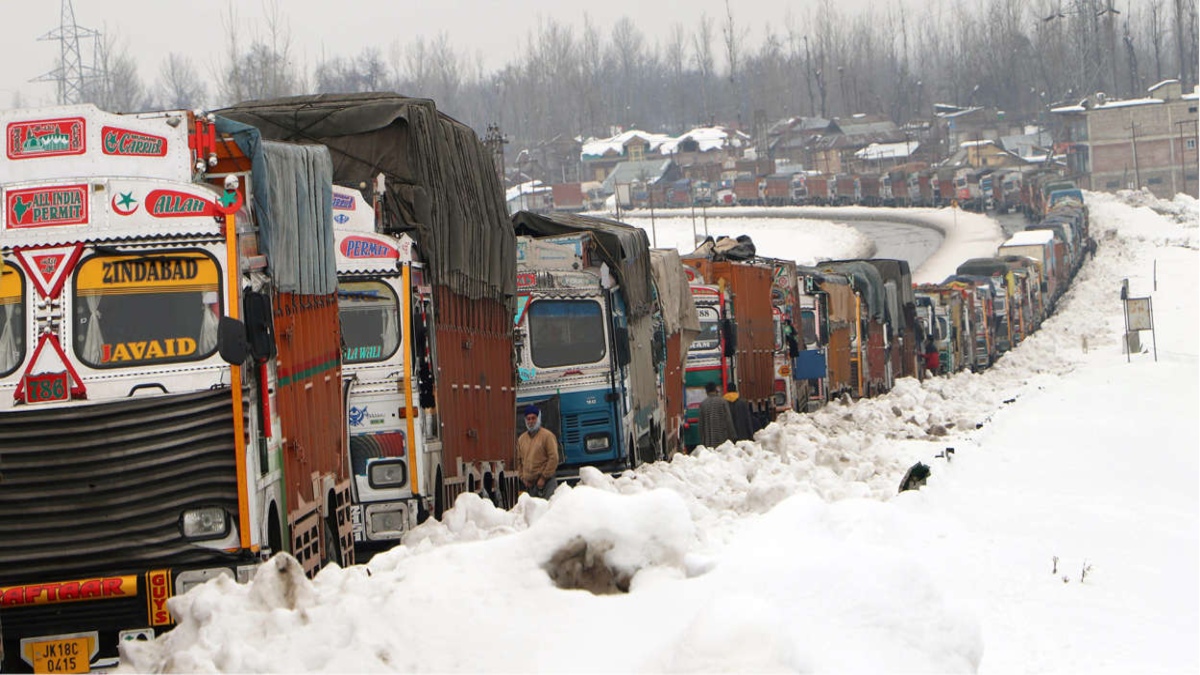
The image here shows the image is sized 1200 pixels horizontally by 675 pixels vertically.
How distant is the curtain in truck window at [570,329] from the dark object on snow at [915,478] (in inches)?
162

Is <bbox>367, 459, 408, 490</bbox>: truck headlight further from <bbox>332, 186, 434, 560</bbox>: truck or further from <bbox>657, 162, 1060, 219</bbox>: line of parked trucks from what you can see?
<bbox>657, 162, 1060, 219</bbox>: line of parked trucks

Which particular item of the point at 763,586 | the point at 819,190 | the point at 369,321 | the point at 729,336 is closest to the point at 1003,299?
the point at 729,336

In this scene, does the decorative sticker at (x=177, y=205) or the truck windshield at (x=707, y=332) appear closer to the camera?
the decorative sticker at (x=177, y=205)

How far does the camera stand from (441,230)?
48.1 feet

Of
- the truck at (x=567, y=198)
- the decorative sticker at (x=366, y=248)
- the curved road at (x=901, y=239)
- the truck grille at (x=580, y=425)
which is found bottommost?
the truck grille at (x=580, y=425)

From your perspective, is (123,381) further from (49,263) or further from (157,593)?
(157,593)

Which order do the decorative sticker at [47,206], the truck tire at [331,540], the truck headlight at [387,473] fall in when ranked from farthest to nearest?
the truck headlight at [387,473] < the truck tire at [331,540] < the decorative sticker at [47,206]

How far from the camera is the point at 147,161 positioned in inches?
380

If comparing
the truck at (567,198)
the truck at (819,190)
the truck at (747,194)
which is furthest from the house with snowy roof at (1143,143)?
the truck at (567,198)

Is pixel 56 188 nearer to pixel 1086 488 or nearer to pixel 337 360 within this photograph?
pixel 337 360

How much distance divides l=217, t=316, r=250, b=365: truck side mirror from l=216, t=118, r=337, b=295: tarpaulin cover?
3.99 ft

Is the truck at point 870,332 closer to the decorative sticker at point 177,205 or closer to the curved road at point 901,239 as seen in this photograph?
the decorative sticker at point 177,205

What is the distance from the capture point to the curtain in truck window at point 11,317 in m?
9.14

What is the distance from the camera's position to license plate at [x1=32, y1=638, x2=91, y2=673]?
29.3 ft
